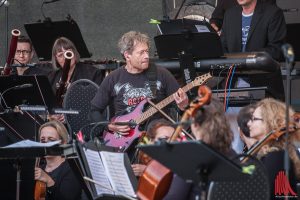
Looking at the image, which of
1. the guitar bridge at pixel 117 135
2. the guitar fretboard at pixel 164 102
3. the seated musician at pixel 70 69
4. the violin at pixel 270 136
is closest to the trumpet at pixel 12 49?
the seated musician at pixel 70 69

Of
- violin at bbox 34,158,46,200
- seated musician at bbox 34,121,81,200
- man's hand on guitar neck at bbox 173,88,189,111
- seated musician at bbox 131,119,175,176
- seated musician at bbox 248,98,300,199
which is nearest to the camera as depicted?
seated musician at bbox 248,98,300,199

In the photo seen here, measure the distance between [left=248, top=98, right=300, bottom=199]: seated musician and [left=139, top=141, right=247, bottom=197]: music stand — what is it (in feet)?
4.47

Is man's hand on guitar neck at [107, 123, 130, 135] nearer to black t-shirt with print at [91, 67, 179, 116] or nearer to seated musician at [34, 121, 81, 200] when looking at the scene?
black t-shirt with print at [91, 67, 179, 116]

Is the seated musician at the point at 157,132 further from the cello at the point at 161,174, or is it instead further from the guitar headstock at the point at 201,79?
the cello at the point at 161,174


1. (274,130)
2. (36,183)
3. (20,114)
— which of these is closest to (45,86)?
(20,114)

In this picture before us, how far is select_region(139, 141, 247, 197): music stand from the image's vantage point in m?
5.38

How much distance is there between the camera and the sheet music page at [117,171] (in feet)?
22.7

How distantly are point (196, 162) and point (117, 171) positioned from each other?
5.11ft

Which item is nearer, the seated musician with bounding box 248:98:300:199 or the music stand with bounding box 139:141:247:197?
the music stand with bounding box 139:141:247:197

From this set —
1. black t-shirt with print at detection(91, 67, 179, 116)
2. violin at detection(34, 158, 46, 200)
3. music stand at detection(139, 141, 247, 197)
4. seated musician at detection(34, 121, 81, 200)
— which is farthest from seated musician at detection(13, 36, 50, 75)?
music stand at detection(139, 141, 247, 197)

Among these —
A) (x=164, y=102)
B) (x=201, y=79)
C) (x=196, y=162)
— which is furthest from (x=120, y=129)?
(x=196, y=162)

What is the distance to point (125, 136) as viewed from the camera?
8852mm

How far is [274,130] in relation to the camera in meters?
6.92

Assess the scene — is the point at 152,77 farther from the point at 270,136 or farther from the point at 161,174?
the point at 161,174
